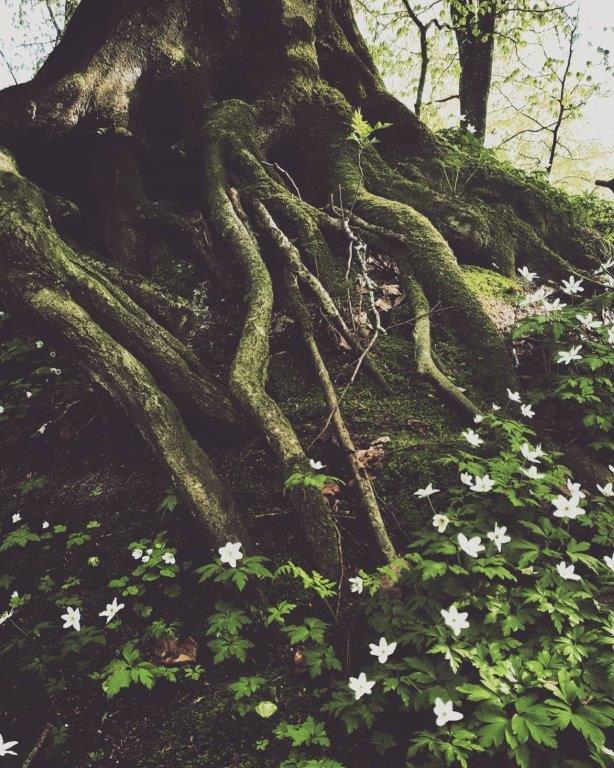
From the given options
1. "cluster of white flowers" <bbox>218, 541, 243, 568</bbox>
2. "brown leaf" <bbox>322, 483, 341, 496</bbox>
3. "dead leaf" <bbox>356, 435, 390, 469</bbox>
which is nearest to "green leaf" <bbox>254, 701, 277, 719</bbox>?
"cluster of white flowers" <bbox>218, 541, 243, 568</bbox>

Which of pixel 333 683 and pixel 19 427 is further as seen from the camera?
pixel 19 427

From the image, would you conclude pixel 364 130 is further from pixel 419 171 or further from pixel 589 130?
pixel 589 130

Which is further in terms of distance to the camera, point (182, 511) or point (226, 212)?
point (226, 212)

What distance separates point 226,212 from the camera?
459 cm

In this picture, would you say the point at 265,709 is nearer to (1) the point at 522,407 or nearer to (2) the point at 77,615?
(2) the point at 77,615

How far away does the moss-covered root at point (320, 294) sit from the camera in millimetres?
3742

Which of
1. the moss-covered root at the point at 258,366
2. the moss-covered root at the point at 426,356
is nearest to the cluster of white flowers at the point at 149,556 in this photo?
the moss-covered root at the point at 258,366

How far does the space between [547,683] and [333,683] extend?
0.87m

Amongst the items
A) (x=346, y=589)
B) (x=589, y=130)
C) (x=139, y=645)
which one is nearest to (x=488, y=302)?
(x=346, y=589)

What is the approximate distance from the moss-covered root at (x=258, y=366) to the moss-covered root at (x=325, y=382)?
0.22 meters

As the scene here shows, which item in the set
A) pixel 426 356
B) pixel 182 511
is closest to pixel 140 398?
pixel 182 511

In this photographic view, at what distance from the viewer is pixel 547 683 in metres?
1.79

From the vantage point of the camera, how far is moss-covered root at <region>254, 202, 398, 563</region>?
256 cm

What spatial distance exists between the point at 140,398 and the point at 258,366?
84 centimetres
